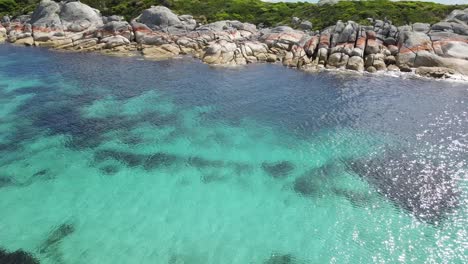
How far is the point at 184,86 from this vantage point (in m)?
46.3

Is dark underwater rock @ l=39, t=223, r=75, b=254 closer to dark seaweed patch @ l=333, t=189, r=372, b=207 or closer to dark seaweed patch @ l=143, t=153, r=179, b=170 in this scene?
dark seaweed patch @ l=143, t=153, r=179, b=170

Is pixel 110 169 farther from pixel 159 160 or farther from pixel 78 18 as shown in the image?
pixel 78 18

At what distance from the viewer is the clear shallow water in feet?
55.8

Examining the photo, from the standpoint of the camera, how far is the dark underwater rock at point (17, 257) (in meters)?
15.5

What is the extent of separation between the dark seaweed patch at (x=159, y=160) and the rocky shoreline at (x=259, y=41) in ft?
127

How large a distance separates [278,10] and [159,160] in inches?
3548

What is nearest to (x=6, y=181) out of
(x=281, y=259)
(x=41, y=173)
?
(x=41, y=173)

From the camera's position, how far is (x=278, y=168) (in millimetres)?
24734

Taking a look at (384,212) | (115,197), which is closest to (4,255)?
(115,197)

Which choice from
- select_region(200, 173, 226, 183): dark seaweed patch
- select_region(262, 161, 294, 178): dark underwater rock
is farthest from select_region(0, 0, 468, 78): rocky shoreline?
select_region(200, 173, 226, 183): dark seaweed patch

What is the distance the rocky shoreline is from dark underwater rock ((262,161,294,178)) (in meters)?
38.1

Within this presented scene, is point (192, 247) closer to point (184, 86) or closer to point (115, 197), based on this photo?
point (115, 197)

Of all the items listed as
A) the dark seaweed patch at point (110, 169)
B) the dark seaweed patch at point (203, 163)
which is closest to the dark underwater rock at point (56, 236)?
the dark seaweed patch at point (110, 169)

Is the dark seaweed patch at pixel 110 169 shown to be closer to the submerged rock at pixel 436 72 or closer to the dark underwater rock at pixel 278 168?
the dark underwater rock at pixel 278 168
